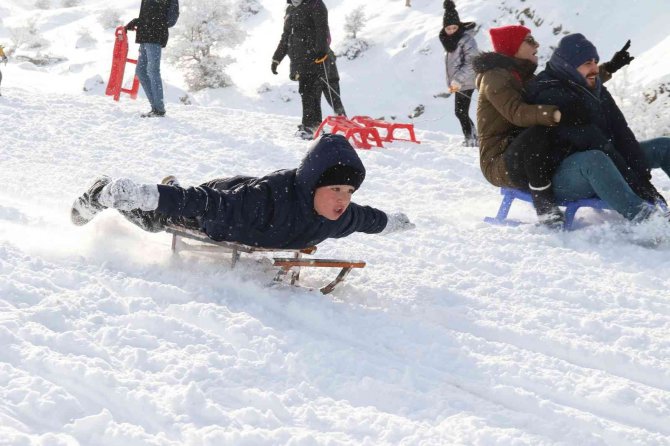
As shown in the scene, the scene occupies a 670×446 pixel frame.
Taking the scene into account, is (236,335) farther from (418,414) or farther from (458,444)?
(458,444)

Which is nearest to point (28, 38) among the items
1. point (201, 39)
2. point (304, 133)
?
point (201, 39)

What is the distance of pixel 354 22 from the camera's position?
18.5 metres

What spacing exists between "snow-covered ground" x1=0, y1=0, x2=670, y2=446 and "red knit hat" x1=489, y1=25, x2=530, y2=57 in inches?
41.8

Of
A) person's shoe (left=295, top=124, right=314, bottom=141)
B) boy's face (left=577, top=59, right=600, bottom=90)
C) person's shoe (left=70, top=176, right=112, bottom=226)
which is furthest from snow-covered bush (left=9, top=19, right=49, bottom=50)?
boy's face (left=577, top=59, right=600, bottom=90)

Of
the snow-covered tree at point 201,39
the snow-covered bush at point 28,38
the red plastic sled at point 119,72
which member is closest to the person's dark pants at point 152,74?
the red plastic sled at point 119,72

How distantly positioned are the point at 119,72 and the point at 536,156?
6399 mm

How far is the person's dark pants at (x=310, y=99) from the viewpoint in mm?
7584

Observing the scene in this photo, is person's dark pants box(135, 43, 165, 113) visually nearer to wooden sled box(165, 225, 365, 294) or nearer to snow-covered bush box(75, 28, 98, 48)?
wooden sled box(165, 225, 365, 294)

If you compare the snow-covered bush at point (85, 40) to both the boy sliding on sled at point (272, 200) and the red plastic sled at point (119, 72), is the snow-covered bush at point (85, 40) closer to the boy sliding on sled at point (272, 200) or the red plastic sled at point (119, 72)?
the red plastic sled at point (119, 72)

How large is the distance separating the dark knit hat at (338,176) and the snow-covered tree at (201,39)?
1604cm

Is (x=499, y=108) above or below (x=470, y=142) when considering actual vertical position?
above

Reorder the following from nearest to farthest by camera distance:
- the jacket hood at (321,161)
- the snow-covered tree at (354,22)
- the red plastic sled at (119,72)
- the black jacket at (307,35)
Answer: the jacket hood at (321,161) → the black jacket at (307,35) → the red plastic sled at (119,72) → the snow-covered tree at (354,22)

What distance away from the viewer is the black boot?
13.9 feet

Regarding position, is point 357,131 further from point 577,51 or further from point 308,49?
point 577,51
